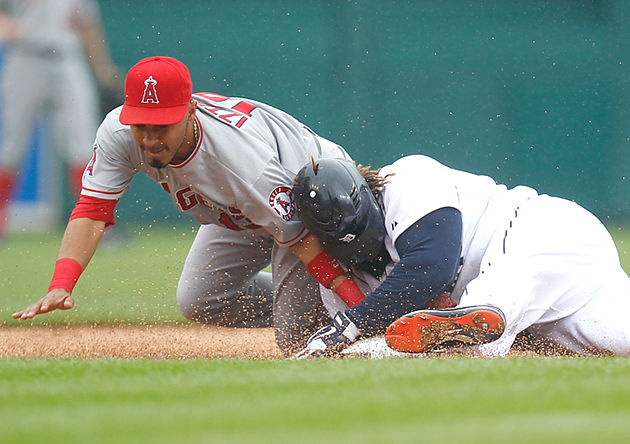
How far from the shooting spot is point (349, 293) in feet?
11.7

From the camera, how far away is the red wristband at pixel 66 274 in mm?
3301

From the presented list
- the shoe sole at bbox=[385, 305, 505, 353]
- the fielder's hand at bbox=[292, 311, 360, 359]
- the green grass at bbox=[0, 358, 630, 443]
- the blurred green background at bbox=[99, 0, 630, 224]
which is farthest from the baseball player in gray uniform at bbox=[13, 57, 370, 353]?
the blurred green background at bbox=[99, 0, 630, 224]

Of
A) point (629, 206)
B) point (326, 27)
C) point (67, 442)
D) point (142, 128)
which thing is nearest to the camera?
point (67, 442)

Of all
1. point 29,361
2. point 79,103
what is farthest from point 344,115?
point 29,361

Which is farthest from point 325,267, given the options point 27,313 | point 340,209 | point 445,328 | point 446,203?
point 27,313

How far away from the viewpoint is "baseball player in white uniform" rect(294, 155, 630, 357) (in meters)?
3.28

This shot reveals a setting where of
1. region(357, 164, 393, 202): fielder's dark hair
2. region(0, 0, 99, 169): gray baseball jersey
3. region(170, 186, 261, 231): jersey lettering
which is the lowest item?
region(0, 0, 99, 169): gray baseball jersey

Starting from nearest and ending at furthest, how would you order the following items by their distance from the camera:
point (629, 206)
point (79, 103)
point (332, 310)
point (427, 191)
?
point (427, 191) < point (332, 310) < point (79, 103) < point (629, 206)

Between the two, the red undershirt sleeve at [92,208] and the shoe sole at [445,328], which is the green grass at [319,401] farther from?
the red undershirt sleeve at [92,208]

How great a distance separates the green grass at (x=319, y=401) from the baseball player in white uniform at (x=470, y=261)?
422 millimetres

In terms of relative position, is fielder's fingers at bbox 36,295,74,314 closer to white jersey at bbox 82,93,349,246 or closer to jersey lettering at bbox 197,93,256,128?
white jersey at bbox 82,93,349,246

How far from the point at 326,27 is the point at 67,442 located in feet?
25.9

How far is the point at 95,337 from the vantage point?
4590 millimetres

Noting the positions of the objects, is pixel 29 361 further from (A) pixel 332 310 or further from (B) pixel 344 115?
(B) pixel 344 115
